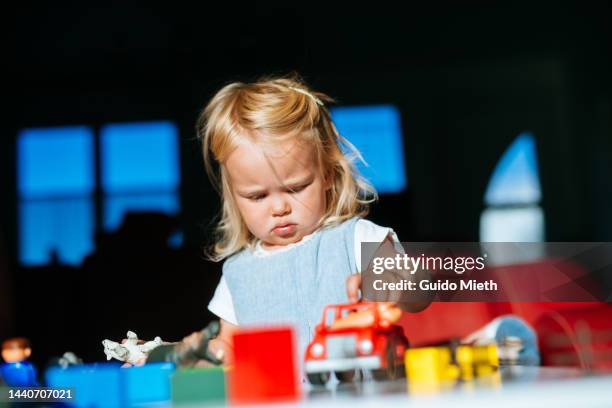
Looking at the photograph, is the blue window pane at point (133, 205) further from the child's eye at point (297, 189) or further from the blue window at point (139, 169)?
the child's eye at point (297, 189)

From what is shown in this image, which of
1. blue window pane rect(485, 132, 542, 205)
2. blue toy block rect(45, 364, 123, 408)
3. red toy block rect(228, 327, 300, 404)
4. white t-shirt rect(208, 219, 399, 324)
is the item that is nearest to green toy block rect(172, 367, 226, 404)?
red toy block rect(228, 327, 300, 404)

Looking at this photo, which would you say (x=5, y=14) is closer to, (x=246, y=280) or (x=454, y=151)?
(x=246, y=280)

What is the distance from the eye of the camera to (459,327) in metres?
1.31

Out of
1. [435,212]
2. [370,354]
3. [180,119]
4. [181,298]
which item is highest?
[180,119]

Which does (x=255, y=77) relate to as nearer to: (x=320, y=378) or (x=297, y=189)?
(x=297, y=189)

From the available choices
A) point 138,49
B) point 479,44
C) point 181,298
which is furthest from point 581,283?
point 138,49

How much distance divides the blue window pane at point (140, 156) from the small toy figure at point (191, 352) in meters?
0.25

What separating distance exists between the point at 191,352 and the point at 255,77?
0.46m

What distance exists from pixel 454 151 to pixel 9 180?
742 mm

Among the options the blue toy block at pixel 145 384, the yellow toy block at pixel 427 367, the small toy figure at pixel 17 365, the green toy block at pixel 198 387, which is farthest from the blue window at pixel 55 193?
the yellow toy block at pixel 427 367

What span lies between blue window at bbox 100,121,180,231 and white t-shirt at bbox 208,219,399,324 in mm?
153

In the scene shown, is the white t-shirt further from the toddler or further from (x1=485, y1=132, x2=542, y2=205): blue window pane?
(x1=485, y1=132, x2=542, y2=205): blue window pane

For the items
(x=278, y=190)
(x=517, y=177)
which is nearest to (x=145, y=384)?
(x=278, y=190)

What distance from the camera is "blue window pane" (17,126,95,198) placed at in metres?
1.32
